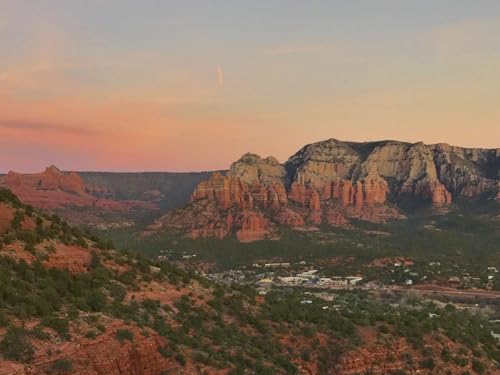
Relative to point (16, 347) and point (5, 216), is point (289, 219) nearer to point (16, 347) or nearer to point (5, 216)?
point (5, 216)

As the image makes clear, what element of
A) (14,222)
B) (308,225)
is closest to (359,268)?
(308,225)

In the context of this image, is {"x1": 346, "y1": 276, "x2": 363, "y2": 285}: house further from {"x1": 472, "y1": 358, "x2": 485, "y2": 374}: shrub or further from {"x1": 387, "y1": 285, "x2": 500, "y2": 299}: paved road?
{"x1": 472, "y1": 358, "x2": 485, "y2": 374}: shrub

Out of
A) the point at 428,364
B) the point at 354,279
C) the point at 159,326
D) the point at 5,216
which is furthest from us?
the point at 354,279

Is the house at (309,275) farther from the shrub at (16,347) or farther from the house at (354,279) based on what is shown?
the shrub at (16,347)

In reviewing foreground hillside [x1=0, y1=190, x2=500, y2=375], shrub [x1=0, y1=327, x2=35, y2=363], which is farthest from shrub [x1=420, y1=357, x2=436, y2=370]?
shrub [x1=0, y1=327, x2=35, y2=363]

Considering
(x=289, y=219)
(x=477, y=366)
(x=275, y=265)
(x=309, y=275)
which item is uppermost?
(x=477, y=366)

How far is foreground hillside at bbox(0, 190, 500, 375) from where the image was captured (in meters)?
22.2

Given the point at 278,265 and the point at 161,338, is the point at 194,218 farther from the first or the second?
the point at 161,338

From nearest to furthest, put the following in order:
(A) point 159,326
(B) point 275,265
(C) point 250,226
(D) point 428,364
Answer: (A) point 159,326
(D) point 428,364
(B) point 275,265
(C) point 250,226

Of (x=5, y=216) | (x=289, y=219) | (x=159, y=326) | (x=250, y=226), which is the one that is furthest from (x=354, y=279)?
(x=159, y=326)

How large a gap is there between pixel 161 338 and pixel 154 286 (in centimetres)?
699

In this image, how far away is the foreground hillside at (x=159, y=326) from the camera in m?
22.2

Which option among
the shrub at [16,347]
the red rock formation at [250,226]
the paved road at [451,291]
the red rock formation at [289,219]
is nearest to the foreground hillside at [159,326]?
the shrub at [16,347]

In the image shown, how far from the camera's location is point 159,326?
2648cm
